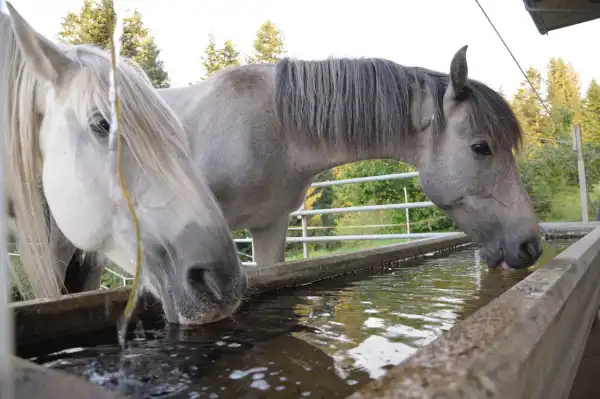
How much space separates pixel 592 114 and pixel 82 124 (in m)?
12.5

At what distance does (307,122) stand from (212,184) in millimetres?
486

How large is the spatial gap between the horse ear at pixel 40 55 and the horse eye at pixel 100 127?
15cm

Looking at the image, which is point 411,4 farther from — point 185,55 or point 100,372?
point 100,372

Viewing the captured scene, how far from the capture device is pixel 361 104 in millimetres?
1988

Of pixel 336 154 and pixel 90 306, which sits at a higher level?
pixel 336 154

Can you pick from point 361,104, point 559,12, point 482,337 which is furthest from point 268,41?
point 482,337

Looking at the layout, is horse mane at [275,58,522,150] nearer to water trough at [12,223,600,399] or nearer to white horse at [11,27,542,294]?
white horse at [11,27,542,294]

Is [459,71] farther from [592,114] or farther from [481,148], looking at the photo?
[592,114]

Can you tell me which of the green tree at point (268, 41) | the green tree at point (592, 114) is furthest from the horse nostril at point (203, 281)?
the green tree at point (268, 41)

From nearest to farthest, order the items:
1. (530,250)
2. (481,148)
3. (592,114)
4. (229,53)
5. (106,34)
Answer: (106,34) < (530,250) < (481,148) < (592,114) < (229,53)

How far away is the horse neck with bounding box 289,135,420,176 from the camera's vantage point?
201cm

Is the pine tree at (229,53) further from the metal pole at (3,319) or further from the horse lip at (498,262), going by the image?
the metal pole at (3,319)

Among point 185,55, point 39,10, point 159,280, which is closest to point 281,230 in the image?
point 159,280

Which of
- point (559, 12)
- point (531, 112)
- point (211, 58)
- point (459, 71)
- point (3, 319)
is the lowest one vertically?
point (3, 319)
